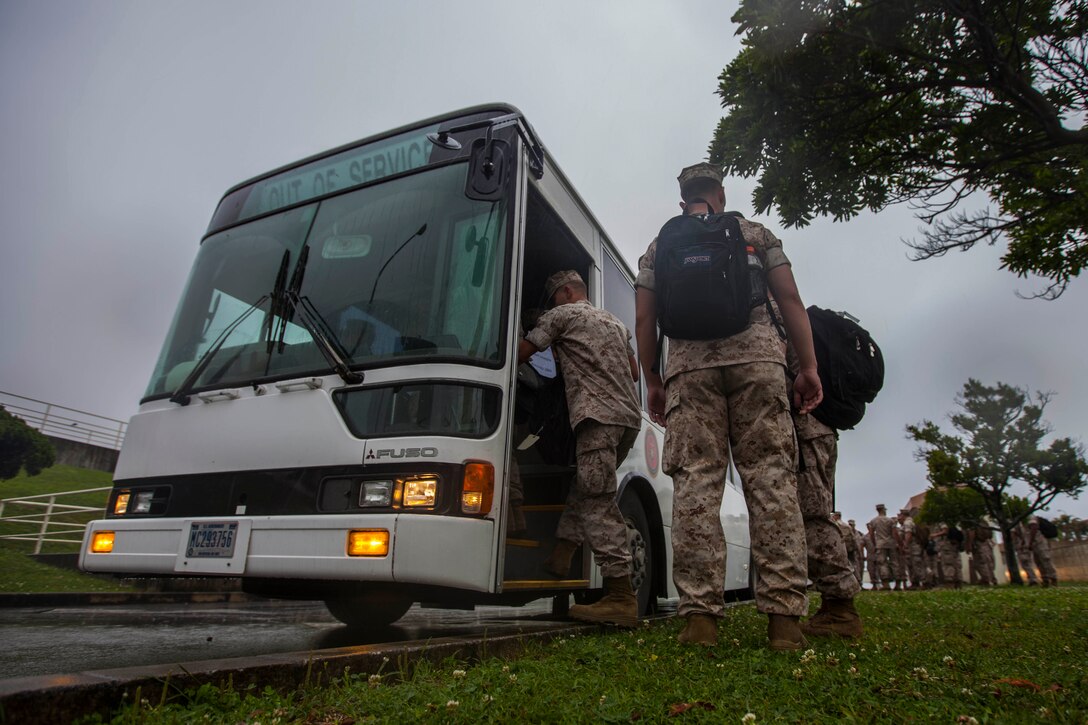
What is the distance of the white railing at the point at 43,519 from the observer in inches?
417

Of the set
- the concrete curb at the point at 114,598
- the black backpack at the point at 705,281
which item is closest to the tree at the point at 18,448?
the concrete curb at the point at 114,598

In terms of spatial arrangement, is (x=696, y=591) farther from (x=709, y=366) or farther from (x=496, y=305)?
(x=496, y=305)

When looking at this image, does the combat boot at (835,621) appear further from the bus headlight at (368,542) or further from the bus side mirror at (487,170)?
the bus side mirror at (487,170)

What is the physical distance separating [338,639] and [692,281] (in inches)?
126

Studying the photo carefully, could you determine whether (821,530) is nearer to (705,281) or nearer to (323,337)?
(705,281)

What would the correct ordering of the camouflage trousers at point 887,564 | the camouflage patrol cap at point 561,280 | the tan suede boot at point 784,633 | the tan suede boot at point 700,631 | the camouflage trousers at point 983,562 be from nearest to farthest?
1. the tan suede boot at point 784,633
2. the tan suede boot at point 700,631
3. the camouflage patrol cap at point 561,280
4. the camouflage trousers at point 887,564
5. the camouflage trousers at point 983,562

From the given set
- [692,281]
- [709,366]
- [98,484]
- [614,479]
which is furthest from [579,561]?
[98,484]

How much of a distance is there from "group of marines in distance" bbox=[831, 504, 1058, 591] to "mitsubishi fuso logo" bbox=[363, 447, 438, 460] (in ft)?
57.4

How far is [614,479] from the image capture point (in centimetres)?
413

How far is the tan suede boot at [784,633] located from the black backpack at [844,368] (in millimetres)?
1260

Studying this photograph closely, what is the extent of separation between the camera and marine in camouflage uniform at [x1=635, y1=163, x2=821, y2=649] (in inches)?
122

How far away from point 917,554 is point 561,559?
1914cm

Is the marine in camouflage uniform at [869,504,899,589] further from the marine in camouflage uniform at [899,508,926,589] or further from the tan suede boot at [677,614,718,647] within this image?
→ the tan suede boot at [677,614,718,647]

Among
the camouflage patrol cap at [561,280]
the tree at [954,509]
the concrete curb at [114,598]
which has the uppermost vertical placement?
the tree at [954,509]
